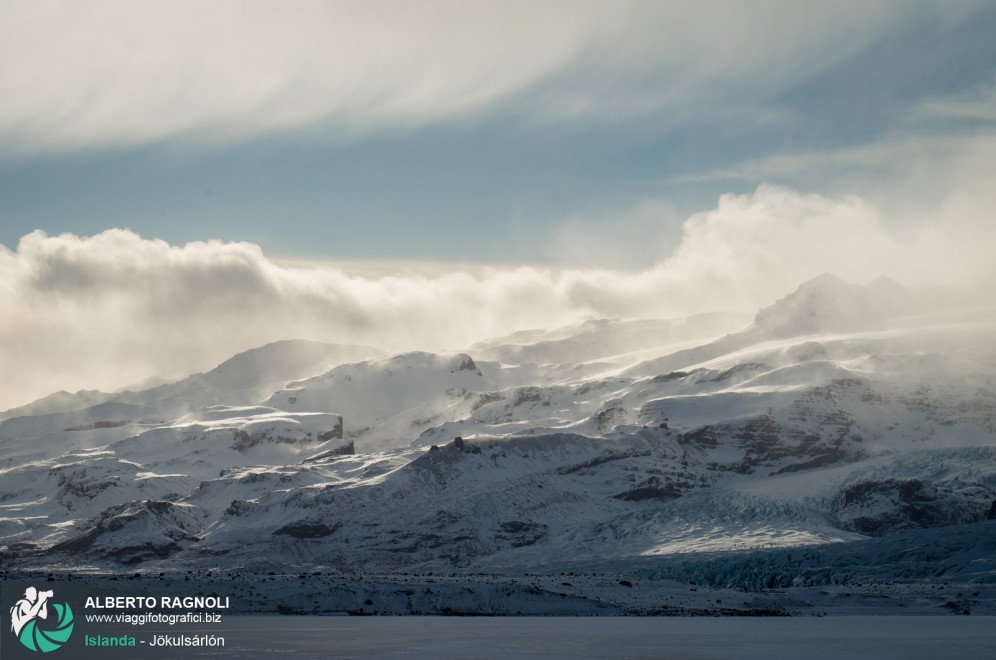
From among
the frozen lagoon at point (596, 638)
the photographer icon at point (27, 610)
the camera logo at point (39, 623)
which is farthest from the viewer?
the photographer icon at point (27, 610)

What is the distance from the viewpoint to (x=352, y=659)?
336ft

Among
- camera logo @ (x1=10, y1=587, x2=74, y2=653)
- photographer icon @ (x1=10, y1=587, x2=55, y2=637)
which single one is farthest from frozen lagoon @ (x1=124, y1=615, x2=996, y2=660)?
photographer icon @ (x1=10, y1=587, x2=55, y2=637)

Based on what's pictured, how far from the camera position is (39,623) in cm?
13175

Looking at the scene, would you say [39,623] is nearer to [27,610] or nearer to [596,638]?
[27,610]

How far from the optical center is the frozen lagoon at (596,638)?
11100 centimetres

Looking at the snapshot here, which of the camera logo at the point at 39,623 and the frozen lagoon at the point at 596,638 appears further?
the camera logo at the point at 39,623

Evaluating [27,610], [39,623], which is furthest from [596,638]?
[39,623]

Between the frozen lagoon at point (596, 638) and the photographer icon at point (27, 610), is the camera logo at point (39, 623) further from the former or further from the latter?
the frozen lagoon at point (596, 638)

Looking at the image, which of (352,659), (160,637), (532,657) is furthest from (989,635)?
(160,637)

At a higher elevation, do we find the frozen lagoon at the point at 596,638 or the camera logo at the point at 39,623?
the camera logo at the point at 39,623

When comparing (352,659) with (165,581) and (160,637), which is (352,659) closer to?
(160,637)

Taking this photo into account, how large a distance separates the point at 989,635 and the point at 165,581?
109322mm

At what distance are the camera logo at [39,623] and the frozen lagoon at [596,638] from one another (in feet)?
32.8

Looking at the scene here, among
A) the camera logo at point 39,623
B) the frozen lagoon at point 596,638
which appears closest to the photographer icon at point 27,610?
the camera logo at point 39,623
